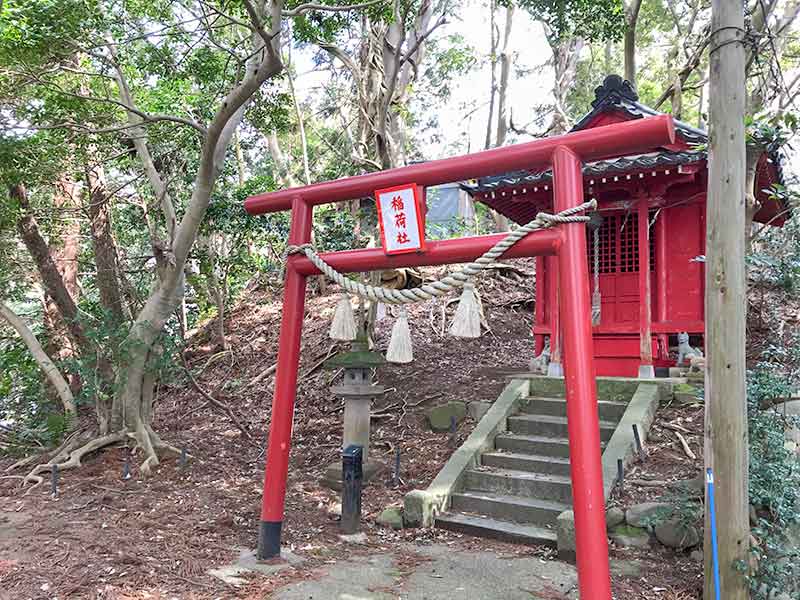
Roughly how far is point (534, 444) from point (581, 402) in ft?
11.4

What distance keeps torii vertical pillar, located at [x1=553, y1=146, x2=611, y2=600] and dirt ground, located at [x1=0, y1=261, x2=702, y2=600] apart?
1237 mm

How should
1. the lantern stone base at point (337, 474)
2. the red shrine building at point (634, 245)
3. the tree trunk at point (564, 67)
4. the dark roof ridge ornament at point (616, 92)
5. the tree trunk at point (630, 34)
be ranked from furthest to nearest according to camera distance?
the tree trunk at point (564, 67), the tree trunk at point (630, 34), the dark roof ridge ornament at point (616, 92), the red shrine building at point (634, 245), the lantern stone base at point (337, 474)

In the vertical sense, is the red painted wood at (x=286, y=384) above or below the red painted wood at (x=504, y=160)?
below

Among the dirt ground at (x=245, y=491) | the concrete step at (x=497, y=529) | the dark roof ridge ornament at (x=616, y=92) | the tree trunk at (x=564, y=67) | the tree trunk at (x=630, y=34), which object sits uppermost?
the tree trunk at (x=564, y=67)

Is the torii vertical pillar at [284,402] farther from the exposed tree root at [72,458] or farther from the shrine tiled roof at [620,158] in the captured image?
the exposed tree root at [72,458]

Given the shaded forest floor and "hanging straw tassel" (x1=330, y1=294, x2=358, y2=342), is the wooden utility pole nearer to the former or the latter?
the shaded forest floor

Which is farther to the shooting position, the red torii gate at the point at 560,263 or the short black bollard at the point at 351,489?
the short black bollard at the point at 351,489

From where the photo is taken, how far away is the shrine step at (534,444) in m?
6.45

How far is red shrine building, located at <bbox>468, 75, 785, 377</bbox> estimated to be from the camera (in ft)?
24.6

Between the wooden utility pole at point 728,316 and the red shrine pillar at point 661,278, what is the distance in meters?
4.55

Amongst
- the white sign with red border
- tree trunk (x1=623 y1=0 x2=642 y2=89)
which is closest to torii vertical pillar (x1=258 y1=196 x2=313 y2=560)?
the white sign with red border

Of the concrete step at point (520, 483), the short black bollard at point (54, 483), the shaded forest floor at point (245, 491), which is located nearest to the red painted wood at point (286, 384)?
the shaded forest floor at point (245, 491)

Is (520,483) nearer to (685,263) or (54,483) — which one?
(685,263)

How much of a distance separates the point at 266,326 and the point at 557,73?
1062 cm
